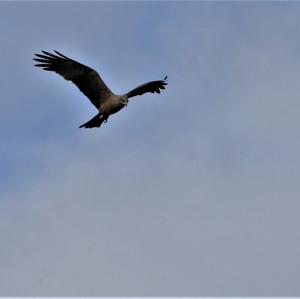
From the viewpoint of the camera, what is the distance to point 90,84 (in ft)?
186

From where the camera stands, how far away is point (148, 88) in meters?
57.5

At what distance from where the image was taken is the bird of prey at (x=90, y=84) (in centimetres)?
5634

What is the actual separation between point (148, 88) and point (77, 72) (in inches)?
101

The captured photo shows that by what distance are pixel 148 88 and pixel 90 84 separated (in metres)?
2.04

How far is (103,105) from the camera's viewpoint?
56.7 meters

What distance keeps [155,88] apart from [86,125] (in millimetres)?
2800

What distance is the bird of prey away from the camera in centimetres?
5634

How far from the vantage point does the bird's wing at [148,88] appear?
57.1 metres

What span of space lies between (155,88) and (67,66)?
10.4ft

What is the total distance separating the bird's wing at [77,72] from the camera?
56.4m

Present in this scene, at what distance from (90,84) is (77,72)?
0.61 meters

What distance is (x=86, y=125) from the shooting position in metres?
56.6

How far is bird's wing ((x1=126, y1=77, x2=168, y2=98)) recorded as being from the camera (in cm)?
5709

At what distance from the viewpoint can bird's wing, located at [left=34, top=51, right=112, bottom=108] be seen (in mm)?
56375
